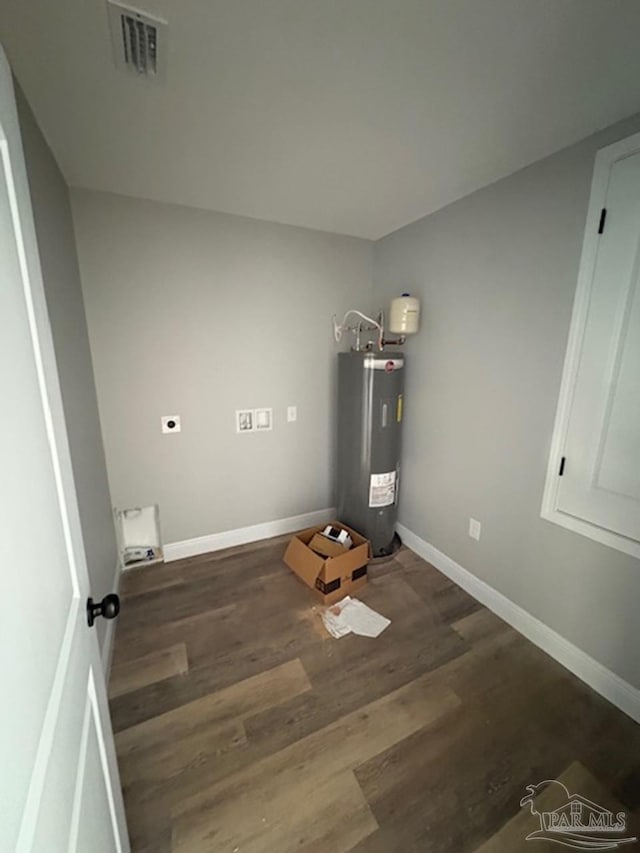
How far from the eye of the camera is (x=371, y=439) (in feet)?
7.49

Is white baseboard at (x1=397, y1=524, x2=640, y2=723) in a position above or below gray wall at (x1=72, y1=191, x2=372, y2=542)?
below

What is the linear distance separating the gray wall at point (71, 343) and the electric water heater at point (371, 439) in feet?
5.04

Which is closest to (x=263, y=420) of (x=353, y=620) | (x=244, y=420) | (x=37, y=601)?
(x=244, y=420)

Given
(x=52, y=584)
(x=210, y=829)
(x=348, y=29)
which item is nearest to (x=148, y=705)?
(x=210, y=829)

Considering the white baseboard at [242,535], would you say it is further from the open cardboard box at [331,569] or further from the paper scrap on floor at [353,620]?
the paper scrap on floor at [353,620]

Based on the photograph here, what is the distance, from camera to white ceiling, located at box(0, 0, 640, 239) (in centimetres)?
95

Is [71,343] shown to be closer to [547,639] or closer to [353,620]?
[353,620]

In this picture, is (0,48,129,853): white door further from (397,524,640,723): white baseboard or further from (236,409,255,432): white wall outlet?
(397,524,640,723): white baseboard

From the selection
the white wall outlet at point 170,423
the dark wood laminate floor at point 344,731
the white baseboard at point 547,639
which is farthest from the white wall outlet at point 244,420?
the white baseboard at point 547,639

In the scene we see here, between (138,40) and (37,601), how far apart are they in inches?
60.1

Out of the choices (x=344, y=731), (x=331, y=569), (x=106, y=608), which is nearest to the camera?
(x=106, y=608)

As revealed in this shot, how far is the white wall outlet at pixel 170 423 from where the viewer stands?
223cm

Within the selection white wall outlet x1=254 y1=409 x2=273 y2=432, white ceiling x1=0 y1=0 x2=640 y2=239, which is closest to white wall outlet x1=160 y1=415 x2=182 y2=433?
white wall outlet x1=254 y1=409 x2=273 y2=432

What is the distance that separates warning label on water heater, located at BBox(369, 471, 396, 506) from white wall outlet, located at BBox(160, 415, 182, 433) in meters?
1.37
